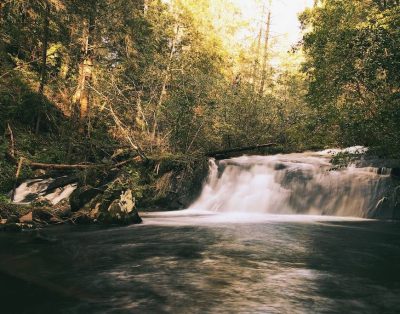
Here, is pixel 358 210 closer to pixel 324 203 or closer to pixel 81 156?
pixel 324 203

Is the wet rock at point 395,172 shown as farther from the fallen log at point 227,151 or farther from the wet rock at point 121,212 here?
the wet rock at point 121,212

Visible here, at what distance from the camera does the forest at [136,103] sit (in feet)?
47.6

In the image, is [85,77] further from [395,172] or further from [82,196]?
[395,172]

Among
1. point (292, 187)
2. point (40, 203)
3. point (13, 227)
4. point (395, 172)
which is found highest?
point (395, 172)

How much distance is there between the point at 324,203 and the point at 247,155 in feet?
17.5

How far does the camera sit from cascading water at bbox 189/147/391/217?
12.8 metres

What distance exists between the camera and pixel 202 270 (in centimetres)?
A: 614

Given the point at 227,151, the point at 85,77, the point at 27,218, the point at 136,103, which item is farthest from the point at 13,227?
the point at 227,151

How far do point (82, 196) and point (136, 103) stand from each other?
6258mm

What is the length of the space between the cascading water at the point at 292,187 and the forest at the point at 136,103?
0.98 meters

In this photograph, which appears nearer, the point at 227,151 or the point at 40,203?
the point at 40,203

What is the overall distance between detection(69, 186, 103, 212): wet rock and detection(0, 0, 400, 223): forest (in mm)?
1105

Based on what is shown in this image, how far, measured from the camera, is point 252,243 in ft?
27.3

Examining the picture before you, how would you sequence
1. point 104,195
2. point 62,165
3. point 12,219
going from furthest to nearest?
point 62,165 < point 104,195 < point 12,219
